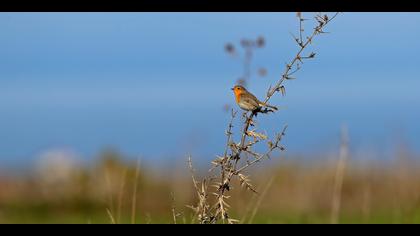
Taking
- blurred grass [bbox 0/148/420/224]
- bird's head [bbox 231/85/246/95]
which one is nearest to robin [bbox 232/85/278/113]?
bird's head [bbox 231/85/246/95]

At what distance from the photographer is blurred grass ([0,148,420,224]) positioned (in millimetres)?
9523

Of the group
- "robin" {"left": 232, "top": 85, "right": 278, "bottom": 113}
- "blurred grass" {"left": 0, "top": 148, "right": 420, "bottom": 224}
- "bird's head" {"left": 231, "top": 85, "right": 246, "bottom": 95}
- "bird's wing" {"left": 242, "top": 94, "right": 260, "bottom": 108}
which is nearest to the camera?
"robin" {"left": 232, "top": 85, "right": 278, "bottom": 113}

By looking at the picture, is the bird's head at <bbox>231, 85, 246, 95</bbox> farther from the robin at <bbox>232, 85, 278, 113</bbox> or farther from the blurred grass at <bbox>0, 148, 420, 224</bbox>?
the blurred grass at <bbox>0, 148, 420, 224</bbox>

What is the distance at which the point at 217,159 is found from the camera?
399 centimetres

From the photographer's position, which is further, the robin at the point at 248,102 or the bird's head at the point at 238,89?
the bird's head at the point at 238,89

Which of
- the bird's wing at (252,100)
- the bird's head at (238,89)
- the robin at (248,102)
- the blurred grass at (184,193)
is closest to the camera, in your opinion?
the robin at (248,102)

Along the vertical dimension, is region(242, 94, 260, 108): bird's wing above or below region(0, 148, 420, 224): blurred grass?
below

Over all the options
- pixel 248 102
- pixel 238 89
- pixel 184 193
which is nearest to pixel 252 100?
pixel 248 102

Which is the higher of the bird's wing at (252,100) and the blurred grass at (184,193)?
the blurred grass at (184,193)

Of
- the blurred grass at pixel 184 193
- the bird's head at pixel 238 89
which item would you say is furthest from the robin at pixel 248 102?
the blurred grass at pixel 184 193

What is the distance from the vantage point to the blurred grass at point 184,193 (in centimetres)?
952

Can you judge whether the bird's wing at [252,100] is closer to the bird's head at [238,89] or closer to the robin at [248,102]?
the robin at [248,102]
